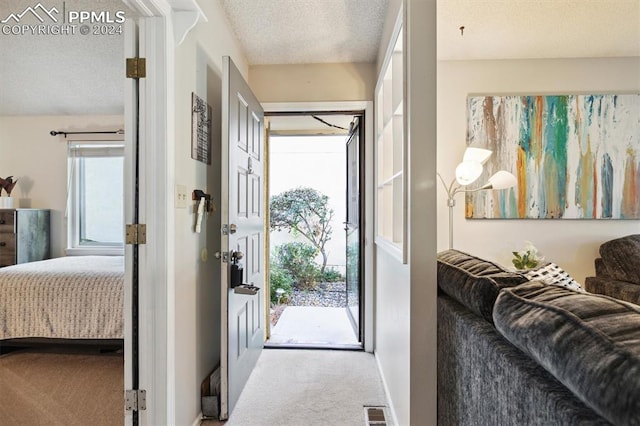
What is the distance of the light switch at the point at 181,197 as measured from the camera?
1.58m

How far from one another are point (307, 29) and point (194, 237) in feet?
5.65

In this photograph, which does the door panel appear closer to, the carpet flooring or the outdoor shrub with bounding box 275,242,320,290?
the outdoor shrub with bounding box 275,242,320,290

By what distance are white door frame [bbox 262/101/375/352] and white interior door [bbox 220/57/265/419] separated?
521mm

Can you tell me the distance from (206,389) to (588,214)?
11.2 feet

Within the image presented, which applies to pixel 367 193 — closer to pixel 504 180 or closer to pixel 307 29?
pixel 504 180

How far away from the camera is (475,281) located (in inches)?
46.3

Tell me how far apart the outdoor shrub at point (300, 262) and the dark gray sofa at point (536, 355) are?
3.79 meters

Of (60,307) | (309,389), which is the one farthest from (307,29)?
(60,307)

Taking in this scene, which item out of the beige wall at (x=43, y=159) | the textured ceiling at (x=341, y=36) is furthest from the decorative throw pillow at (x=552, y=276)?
the beige wall at (x=43, y=159)

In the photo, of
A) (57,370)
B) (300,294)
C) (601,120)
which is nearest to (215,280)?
(57,370)

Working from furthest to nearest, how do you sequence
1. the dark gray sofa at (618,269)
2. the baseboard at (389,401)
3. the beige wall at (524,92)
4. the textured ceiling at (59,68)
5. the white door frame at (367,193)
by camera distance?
the beige wall at (524,92)
the white door frame at (367,193)
the dark gray sofa at (618,269)
the textured ceiling at (59,68)
the baseboard at (389,401)

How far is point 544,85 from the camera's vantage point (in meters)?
2.97

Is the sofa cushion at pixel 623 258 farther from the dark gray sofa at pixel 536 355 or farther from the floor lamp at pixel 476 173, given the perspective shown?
the dark gray sofa at pixel 536 355

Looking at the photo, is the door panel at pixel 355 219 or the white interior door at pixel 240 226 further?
the door panel at pixel 355 219
